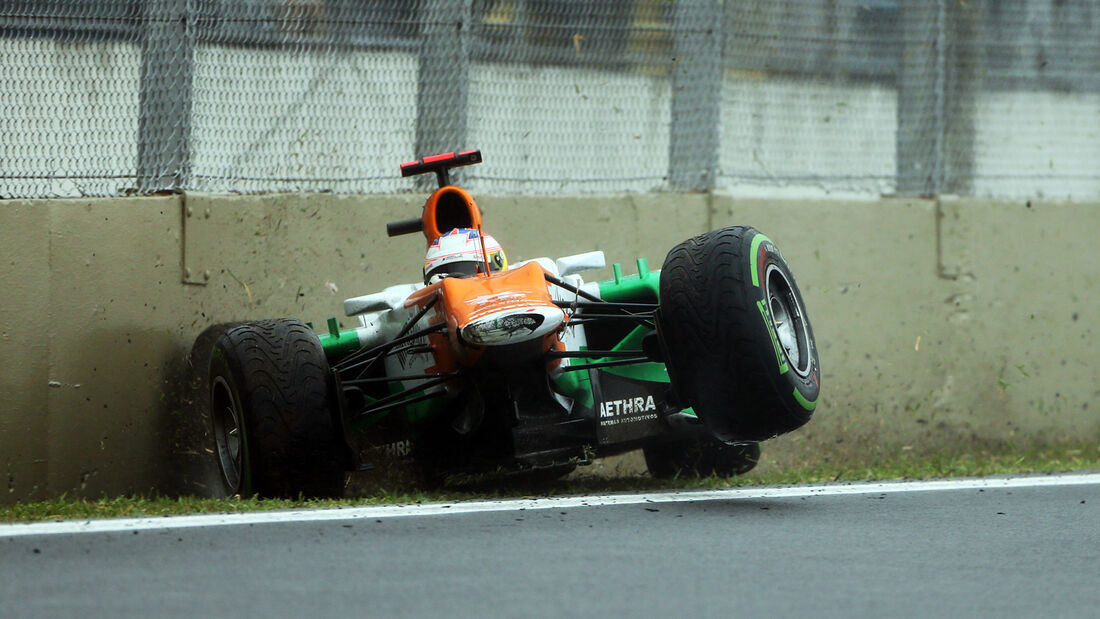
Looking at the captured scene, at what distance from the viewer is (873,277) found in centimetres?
877

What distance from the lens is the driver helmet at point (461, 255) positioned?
261 inches

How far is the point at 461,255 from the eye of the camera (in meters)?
6.61

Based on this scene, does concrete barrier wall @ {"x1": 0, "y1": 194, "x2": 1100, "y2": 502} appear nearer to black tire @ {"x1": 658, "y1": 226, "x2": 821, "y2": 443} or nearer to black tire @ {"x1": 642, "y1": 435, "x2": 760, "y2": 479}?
black tire @ {"x1": 642, "y1": 435, "x2": 760, "y2": 479}

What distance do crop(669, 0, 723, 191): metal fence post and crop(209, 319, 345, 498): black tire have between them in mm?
3216

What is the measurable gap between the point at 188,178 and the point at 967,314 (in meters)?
4.72

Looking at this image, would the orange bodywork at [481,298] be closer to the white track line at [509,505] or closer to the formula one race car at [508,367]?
the formula one race car at [508,367]

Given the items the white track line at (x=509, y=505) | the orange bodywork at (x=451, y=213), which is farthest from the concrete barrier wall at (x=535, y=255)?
the white track line at (x=509, y=505)

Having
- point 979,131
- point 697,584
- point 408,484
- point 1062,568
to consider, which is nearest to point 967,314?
point 979,131

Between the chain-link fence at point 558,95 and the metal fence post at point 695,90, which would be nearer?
the chain-link fence at point 558,95

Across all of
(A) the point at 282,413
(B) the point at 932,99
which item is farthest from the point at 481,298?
(B) the point at 932,99

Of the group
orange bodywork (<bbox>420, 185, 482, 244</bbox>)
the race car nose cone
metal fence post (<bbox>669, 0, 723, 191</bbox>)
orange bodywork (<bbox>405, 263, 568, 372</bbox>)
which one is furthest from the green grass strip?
metal fence post (<bbox>669, 0, 723, 191</bbox>)

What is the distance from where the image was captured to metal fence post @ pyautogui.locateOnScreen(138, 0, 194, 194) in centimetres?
748

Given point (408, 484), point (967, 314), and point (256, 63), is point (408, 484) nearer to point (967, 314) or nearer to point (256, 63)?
point (256, 63)

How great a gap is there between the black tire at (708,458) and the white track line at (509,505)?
2.19ft
